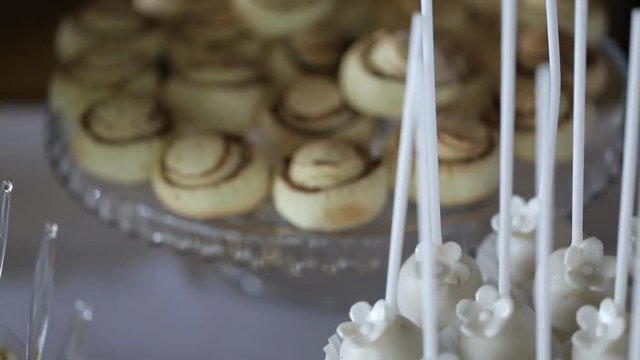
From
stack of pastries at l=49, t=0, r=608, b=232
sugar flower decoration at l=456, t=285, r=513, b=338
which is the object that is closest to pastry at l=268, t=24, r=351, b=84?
stack of pastries at l=49, t=0, r=608, b=232

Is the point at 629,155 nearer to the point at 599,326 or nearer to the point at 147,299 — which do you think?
the point at 599,326

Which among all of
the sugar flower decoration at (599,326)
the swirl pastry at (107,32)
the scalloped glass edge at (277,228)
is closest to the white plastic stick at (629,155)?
the sugar flower decoration at (599,326)

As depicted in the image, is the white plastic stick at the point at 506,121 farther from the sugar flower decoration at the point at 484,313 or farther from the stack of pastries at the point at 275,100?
the stack of pastries at the point at 275,100

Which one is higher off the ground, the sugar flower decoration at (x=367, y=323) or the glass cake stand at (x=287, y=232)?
the glass cake stand at (x=287, y=232)

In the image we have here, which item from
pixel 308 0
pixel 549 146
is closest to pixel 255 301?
pixel 308 0

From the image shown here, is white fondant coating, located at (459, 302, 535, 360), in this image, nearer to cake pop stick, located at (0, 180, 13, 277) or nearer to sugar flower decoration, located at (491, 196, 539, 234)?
sugar flower decoration, located at (491, 196, 539, 234)

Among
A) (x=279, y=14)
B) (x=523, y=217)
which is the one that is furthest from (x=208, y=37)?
(x=523, y=217)

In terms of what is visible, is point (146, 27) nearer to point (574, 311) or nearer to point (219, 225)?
point (219, 225)
